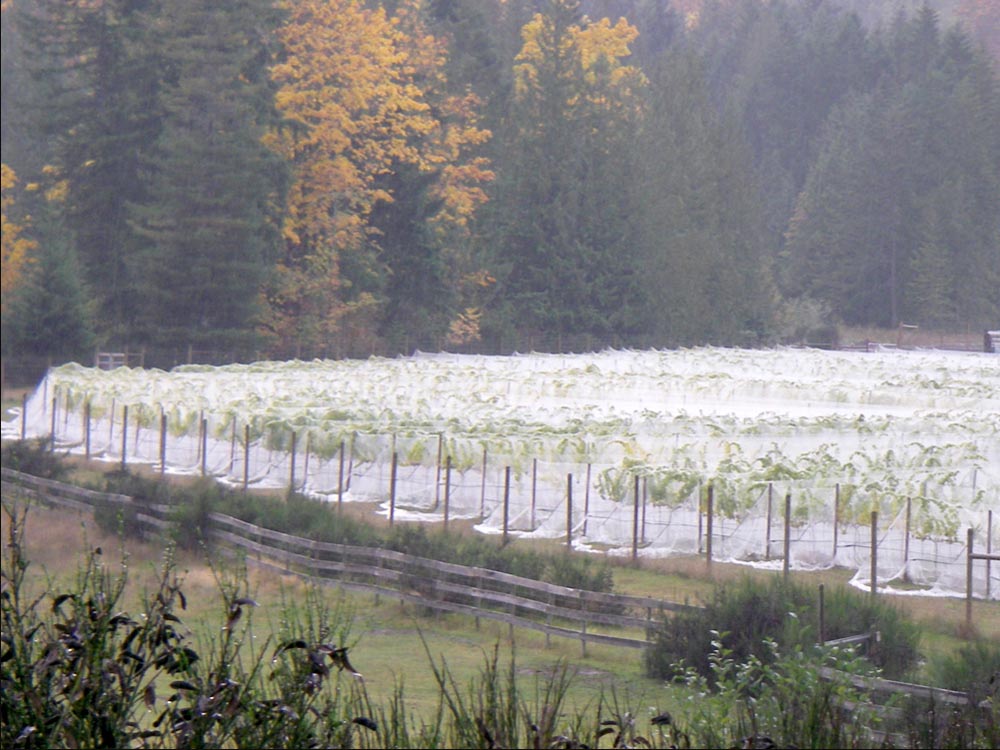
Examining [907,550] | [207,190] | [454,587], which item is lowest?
[454,587]

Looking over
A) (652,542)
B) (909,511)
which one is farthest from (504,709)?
(652,542)

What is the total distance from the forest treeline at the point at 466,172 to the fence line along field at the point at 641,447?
184cm

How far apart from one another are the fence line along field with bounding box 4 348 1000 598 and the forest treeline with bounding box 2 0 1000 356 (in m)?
1.84

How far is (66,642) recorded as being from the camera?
5.29 metres

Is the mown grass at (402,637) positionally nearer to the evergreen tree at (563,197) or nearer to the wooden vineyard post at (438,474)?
the wooden vineyard post at (438,474)

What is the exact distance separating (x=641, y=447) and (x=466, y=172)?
121 feet

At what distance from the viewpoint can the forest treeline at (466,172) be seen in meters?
15.7

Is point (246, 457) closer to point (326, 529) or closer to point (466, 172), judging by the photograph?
point (326, 529)

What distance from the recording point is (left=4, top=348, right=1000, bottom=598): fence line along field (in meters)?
15.8

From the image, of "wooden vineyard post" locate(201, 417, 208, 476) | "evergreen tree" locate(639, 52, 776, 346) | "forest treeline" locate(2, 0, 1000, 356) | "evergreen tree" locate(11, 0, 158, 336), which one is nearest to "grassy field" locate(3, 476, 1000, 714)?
"forest treeline" locate(2, 0, 1000, 356)

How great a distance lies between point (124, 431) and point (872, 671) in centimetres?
1828

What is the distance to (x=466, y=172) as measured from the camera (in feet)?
182

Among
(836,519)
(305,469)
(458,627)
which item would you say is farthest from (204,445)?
(836,519)

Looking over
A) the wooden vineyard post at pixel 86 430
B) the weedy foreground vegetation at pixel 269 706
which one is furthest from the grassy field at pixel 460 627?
the wooden vineyard post at pixel 86 430
